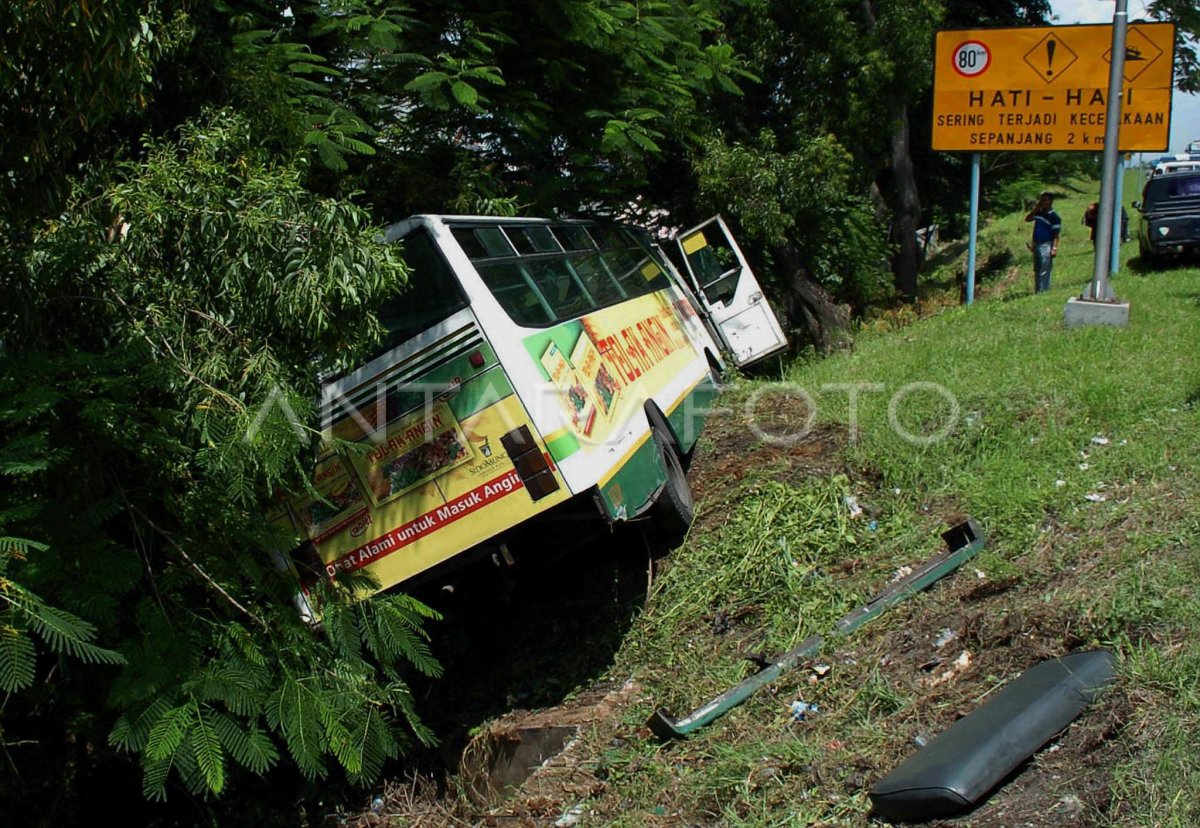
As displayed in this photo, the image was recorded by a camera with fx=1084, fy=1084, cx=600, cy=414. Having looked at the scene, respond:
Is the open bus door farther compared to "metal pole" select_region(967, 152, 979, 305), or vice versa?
"metal pole" select_region(967, 152, 979, 305)

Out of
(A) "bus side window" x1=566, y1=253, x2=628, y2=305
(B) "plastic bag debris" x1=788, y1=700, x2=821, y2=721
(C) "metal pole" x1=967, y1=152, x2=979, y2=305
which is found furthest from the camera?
(C) "metal pole" x1=967, y1=152, x2=979, y2=305

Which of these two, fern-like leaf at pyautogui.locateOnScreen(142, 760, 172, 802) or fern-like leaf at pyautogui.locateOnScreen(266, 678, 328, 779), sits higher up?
fern-like leaf at pyautogui.locateOnScreen(142, 760, 172, 802)

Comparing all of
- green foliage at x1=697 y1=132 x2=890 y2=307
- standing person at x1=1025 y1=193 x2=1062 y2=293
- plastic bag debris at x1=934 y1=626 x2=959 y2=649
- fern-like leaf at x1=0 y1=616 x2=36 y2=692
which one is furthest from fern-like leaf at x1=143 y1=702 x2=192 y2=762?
standing person at x1=1025 y1=193 x2=1062 y2=293

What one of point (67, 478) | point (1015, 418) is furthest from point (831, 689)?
point (67, 478)

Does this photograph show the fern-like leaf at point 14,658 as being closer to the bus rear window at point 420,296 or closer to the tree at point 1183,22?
the bus rear window at point 420,296

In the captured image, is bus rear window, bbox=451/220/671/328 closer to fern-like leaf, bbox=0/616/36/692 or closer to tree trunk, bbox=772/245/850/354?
fern-like leaf, bbox=0/616/36/692

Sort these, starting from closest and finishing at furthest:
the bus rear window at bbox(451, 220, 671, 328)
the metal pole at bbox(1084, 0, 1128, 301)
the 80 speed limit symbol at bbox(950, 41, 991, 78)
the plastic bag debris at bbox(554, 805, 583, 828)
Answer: the plastic bag debris at bbox(554, 805, 583, 828) < the bus rear window at bbox(451, 220, 671, 328) < the metal pole at bbox(1084, 0, 1128, 301) < the 80 speed limit symbol at bbox(950, 41, 991, 78)

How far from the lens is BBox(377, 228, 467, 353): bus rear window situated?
621 cm

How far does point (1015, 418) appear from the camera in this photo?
771cm

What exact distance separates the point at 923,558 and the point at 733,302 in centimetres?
650

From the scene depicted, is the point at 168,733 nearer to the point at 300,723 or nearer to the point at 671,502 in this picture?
the point at 300,723

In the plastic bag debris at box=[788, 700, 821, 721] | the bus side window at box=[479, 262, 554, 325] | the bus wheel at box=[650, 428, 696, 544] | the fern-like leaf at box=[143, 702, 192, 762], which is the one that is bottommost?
the plastic bag debris at box=[788, 700, 821, 721]

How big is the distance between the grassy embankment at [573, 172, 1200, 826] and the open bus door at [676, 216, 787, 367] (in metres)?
2.49

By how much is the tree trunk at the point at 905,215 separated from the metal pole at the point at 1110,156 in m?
7.38
